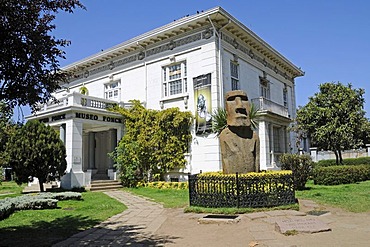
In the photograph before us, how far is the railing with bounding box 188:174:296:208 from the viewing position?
9039 millimetres

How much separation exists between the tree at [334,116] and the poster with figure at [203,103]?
805 centimetres

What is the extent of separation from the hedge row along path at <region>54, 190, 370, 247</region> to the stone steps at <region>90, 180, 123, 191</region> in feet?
25.3

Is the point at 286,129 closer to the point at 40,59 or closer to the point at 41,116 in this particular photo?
the point at 41,116

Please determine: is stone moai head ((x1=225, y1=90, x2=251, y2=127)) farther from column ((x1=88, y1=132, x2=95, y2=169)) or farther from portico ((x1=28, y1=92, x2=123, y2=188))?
column ((x1=88, y1=132, x2=95, y2=169))

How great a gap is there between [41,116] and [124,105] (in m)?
4.73

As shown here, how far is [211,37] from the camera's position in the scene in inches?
667

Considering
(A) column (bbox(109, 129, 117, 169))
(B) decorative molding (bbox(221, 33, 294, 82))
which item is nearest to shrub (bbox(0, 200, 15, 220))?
(A) column (bbox(109, 129, 117, 169))

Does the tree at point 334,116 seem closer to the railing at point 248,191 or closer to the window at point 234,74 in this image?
the window at point 234,74

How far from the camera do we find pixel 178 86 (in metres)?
18.7

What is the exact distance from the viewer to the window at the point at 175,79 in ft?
60.3

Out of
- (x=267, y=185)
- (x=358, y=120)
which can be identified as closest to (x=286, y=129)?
(x=358, y=120)

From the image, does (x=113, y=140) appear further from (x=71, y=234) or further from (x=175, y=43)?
(x=71, y=234)

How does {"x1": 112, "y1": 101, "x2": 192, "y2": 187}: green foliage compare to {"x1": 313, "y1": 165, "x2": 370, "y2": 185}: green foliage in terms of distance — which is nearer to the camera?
{"x1": 313, "y1": 165, "x2": 370, "y2": 185}: green foliage

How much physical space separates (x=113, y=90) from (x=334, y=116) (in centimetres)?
1444
